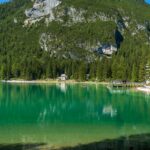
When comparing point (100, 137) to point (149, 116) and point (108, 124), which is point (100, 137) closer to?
point (108, 124)

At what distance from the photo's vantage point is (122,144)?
33719mm

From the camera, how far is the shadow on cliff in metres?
31.9

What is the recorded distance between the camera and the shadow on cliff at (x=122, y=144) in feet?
105

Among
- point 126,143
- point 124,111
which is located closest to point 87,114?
point 124,111

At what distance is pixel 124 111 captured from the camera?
204 ft

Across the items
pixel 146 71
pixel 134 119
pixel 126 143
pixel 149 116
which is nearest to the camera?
pixel 126 143

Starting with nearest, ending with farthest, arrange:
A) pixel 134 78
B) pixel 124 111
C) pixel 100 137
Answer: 1. pixel 100 137
2. pixel 124 111
3. pixel 134 78

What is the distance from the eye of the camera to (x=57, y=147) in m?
32.2

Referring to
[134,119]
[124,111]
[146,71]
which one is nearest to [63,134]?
[134,119]

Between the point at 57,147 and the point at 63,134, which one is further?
the point at 63,134

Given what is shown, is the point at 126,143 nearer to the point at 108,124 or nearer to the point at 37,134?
the point at 37,134

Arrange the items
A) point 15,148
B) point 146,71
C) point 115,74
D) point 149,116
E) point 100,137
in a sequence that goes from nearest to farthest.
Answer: point 15,148, point 100,137, point 149,116, point 146,71, point 115,74

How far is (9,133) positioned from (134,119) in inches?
734

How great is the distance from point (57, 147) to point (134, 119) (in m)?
21.4
